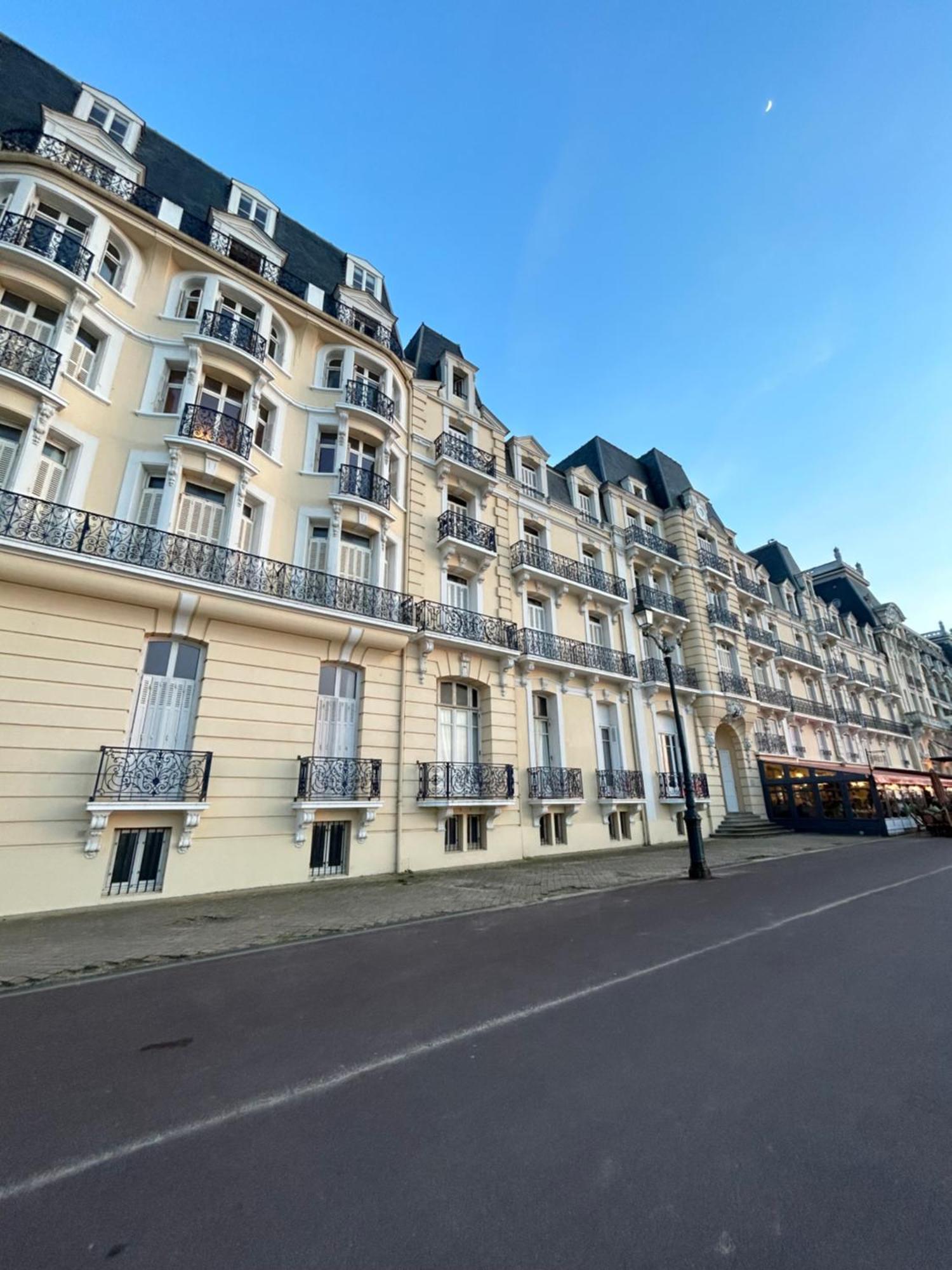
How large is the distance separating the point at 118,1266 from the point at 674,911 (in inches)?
297

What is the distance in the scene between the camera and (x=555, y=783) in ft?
51.1

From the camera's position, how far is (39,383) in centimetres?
966

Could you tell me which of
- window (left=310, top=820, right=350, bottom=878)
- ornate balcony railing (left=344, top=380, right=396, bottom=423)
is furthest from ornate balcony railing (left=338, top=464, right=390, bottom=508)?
window (left=310, top=820, right=350, bottom=878)

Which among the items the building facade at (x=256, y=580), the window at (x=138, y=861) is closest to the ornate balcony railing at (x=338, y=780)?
the building facade at (x=256, y=580)

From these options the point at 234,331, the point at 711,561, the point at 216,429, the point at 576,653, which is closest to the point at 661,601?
the point at 711,561

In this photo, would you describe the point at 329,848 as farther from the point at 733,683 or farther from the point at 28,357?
the point at 733,683

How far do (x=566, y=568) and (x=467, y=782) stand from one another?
8.85 m

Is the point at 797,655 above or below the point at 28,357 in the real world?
below

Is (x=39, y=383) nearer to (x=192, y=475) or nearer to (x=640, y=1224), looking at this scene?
(x=192, y=475)

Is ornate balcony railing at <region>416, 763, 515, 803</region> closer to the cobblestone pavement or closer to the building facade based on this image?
the building facade

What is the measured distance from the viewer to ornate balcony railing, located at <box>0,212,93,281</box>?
402 inches

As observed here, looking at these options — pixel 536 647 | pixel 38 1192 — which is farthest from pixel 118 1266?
pixel 536 647

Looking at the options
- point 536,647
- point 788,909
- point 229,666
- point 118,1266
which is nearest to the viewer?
point 118,1266

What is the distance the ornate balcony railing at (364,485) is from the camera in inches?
528
